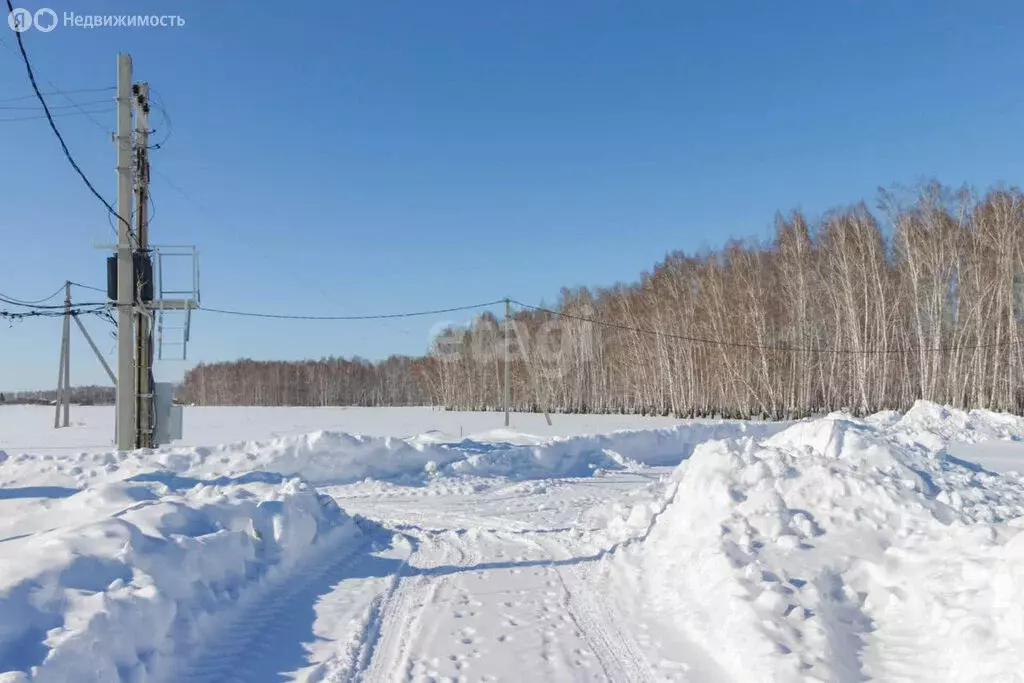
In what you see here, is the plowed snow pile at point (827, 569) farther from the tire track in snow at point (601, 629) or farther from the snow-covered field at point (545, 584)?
the tire track in snow at point (601, 629)

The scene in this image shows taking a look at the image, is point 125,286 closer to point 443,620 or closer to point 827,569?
point 443,620

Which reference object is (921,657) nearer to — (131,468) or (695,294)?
Result: (131,468)

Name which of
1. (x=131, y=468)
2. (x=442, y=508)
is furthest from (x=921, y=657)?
(x=131, y=468)

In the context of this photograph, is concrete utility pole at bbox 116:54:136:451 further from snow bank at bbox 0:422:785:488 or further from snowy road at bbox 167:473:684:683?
snowy road at bbox 167:473:684:683

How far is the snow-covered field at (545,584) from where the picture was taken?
4.05 meters

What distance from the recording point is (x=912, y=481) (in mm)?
7754

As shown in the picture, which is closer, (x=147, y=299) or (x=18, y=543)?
(x=18, y=543)

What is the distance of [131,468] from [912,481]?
12.7 metres

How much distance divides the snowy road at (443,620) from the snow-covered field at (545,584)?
0.08ft

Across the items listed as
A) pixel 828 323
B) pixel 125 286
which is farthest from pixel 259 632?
pixel 828 323

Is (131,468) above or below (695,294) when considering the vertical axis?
below

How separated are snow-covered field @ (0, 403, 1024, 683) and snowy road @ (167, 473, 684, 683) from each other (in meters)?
0.02

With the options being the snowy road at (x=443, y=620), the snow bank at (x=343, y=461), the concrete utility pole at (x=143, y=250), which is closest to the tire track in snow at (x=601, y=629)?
the snowy road at (x=443, y=620)

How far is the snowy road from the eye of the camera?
13.7 ft
